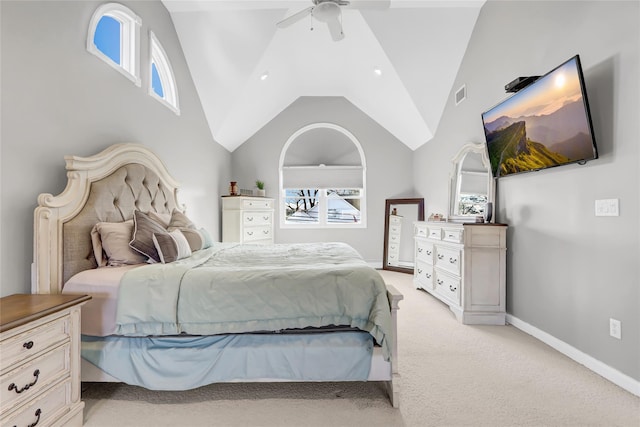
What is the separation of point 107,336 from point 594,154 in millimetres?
3370

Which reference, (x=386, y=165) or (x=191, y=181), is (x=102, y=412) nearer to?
(x=191, y=181)

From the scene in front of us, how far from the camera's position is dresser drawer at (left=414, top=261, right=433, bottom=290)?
3.85m

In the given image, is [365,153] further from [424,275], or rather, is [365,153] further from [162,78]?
[162,78]

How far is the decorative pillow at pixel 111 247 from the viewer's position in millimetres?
2051

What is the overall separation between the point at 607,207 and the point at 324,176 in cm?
452

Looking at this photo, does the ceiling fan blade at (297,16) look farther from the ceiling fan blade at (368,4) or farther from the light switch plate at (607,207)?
the light switch plate at (607,207)

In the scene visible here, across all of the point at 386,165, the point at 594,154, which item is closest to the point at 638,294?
the point at 594,154

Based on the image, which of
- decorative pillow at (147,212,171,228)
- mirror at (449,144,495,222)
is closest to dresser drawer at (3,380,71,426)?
decorative pillow at (147,212,171,228)

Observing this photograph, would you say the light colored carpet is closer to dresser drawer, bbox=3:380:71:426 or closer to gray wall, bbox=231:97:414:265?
dresser drawer, bbox=3:380:71:426

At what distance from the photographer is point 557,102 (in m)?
2.28

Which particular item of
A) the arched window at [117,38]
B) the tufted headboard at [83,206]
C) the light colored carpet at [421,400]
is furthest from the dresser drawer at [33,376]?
the arched window at [117,38]

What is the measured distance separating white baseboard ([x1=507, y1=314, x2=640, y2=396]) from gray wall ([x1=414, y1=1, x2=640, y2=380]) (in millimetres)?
35

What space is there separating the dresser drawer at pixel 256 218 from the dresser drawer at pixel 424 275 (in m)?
2.68

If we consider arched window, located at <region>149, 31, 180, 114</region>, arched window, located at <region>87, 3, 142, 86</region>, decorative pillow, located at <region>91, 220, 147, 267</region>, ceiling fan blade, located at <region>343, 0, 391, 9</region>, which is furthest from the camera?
arched window, located at <region>149, 31, 180, 114</region>
